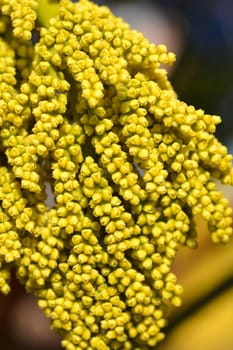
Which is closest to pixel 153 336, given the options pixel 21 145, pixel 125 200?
pixel 125 200

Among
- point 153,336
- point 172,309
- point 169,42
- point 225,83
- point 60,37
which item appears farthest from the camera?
point 169,42


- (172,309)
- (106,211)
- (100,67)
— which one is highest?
(100,67)

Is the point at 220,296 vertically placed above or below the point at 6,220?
below

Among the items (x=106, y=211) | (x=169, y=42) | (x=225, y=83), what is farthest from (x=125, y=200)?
(x=169, y=42)

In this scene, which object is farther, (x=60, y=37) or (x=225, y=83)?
(x=225, y=83)

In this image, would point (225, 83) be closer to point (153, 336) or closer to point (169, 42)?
point (169, 42)

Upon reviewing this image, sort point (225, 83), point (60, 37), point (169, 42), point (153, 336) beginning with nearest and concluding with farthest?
point (60, 37)
point (153, 336)
point (225, 83)
point (169, 42)
